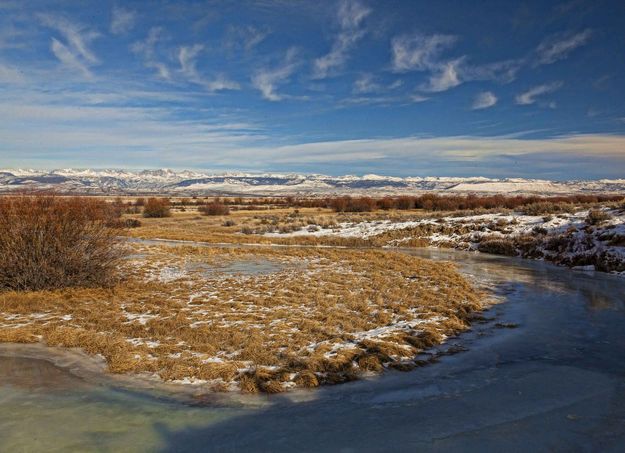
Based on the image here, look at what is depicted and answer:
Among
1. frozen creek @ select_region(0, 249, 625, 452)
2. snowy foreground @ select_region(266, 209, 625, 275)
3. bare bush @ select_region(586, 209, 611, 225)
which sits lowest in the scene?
frozen creek @ select_region(0, 249, 625, 452)

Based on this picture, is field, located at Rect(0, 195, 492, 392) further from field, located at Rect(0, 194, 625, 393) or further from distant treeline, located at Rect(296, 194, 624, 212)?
distant treeline, located at Rect(296, 194, 624, 212)

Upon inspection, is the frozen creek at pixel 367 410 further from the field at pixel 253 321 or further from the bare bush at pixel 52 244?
the bare bush at pixel 52 244

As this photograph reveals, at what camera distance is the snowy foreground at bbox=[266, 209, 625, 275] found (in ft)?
76.9

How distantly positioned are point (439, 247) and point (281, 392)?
28311mm

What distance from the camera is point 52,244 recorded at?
14.7m

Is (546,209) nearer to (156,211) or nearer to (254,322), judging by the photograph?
(254,322)

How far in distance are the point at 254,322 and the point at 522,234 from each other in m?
25.4

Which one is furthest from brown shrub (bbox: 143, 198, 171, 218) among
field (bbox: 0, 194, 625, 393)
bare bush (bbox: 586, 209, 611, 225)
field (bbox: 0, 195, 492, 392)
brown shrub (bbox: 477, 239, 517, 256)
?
bare bush (bbox: 586, 209, 611, 225)

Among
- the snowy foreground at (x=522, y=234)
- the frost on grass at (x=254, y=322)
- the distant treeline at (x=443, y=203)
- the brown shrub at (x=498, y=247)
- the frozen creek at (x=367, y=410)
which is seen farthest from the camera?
the distant treeline at (x=443, y=203)

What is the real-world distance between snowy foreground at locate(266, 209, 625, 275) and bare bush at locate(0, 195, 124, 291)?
2192 centimetres

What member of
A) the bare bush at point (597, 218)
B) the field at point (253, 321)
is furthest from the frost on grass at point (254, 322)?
the bare bush at point (597, 218)

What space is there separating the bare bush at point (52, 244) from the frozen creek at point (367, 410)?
225 inches

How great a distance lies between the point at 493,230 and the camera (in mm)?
34156

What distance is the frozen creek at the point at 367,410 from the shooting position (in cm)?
602
